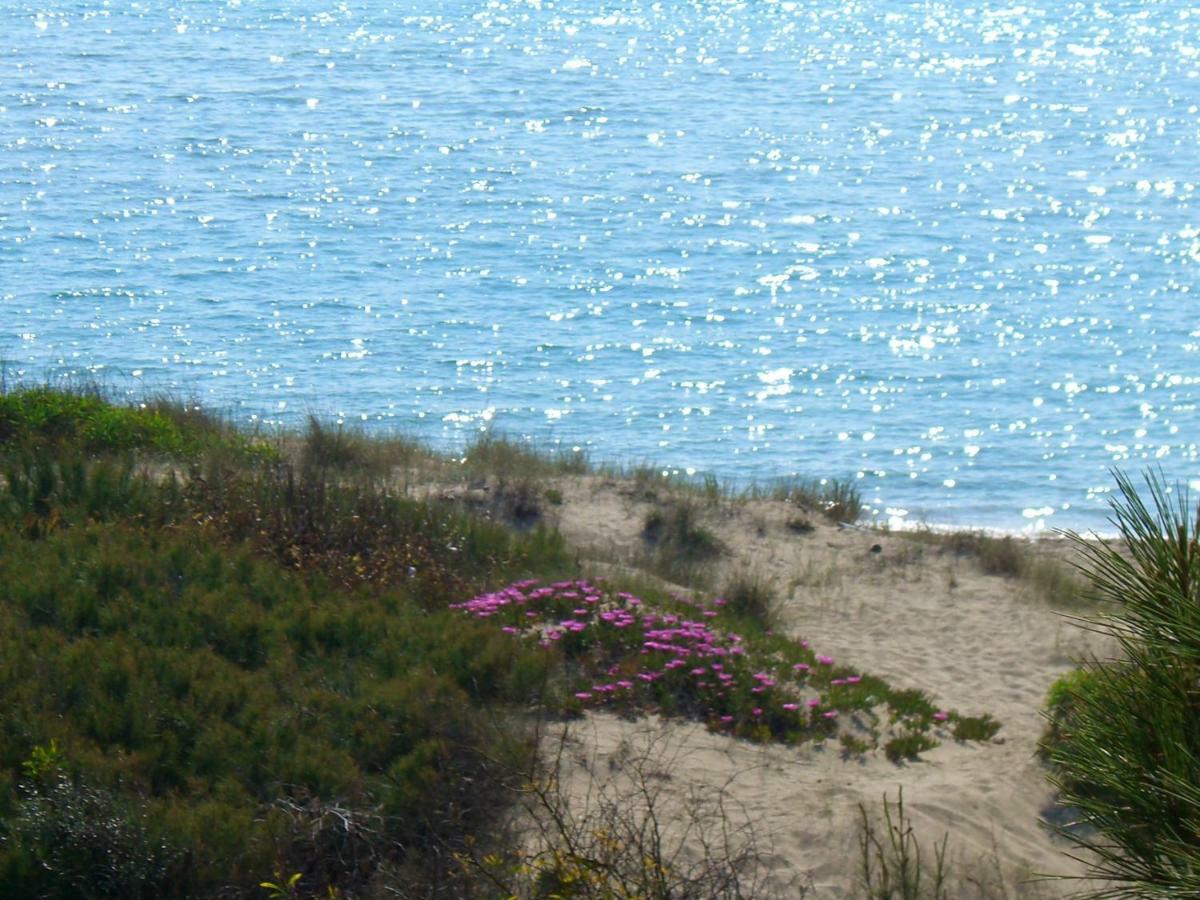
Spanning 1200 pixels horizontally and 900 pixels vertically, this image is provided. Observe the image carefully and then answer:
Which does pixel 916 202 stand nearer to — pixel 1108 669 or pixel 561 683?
pixel 561 683

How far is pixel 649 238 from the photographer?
28797mm

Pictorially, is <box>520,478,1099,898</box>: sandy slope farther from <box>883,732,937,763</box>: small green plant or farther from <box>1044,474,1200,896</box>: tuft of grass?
<box>1044,474,1200,896</box>: tuft of grass

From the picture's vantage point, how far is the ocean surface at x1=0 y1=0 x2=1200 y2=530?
20188 mm

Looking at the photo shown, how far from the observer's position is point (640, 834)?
5633 millimetres

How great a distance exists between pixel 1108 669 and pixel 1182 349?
20.1 metres

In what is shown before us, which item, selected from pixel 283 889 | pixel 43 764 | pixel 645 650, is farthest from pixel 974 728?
pixel 43 764

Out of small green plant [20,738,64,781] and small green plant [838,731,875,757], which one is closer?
small green plant [20,738,64,781]

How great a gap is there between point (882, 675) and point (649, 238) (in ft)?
63.9

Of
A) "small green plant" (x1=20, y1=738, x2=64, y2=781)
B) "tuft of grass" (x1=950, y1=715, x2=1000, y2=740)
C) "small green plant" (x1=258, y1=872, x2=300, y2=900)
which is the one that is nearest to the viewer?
"small green plant" (x1=258, y1=872, x2=300, y2=900)

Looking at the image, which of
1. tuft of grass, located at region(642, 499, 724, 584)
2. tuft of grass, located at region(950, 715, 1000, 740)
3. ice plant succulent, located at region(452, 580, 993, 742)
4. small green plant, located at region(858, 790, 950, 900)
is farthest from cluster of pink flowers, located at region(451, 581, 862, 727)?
tuft of grass, located at region(642, 499, 724, 584)

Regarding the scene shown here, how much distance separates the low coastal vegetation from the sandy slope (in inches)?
8.7

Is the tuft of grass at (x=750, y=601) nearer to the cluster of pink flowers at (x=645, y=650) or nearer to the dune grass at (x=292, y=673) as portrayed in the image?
the dune grass at (x=292, y=673)

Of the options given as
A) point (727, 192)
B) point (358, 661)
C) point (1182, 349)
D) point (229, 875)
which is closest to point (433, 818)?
point (229, 875)

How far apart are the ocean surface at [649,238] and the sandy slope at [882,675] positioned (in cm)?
377
